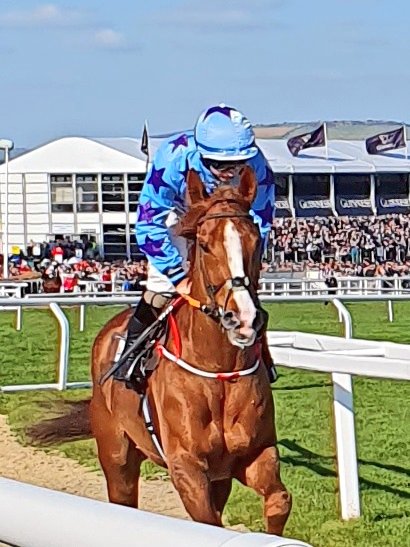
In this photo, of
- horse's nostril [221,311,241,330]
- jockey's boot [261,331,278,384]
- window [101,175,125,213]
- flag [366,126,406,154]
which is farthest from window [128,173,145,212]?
horse's nostril [221,311,241,330]

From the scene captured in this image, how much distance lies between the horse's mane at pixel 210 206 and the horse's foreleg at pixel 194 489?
29.7 inches

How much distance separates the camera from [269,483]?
4340 mm

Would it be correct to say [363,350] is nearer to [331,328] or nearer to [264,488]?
[264,488]

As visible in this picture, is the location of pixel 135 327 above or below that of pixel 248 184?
below

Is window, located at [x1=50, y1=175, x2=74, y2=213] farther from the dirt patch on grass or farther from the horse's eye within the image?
the horse's eye

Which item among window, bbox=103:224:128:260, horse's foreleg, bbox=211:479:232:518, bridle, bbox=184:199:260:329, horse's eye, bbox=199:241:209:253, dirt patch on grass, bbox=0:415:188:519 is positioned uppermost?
window, bbox=103:224:128:260

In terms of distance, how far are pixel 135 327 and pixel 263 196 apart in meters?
0.72

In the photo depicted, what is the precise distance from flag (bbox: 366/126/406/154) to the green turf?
2642cm

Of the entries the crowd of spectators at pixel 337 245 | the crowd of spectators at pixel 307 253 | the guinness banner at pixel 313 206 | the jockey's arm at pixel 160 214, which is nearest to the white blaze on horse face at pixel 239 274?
the jockey's arm at pixel 160 214

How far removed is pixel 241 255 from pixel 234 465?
727 millimetres

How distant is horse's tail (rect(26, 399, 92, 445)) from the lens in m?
6.17

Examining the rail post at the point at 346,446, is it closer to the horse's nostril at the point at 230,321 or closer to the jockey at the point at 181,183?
the jockey at the point at 181,183

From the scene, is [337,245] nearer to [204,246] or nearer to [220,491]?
[220,491]

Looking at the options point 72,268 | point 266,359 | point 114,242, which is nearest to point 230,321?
point 266,359
